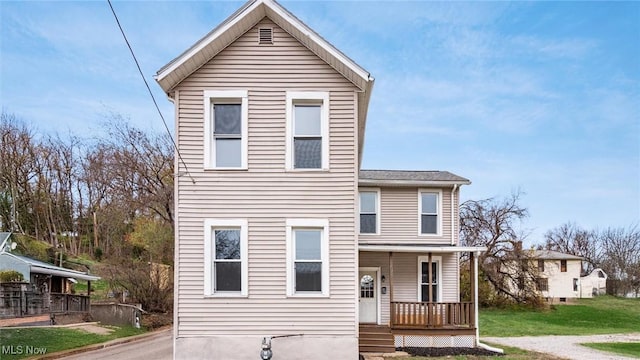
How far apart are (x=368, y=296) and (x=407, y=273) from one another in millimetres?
1545

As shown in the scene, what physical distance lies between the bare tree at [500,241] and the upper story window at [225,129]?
21.5 meters

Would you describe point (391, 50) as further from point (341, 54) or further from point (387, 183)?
point (341, 54)

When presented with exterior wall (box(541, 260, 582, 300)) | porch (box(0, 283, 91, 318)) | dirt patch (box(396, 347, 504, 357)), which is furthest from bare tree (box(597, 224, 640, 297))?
porch (box(0, 283, 91, 318))

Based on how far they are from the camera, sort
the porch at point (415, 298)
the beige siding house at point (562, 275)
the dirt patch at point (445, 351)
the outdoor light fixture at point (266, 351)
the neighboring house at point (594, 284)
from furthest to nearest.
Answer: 1. the neighboring house at point (594, 284)
2. the beige siding house at point (562, 275)
3. the porch at point (415, 298)
4. the dirt patch at point (445, 351)
5. the outdoor light fixture at point (266, 351)

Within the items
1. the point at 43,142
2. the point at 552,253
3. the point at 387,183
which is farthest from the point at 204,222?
the point at 552,253

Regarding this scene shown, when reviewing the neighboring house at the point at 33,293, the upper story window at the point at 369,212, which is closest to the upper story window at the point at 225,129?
the upper story window at the point at 369,212

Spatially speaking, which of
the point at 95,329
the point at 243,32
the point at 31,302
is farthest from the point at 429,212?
the point at 31,302

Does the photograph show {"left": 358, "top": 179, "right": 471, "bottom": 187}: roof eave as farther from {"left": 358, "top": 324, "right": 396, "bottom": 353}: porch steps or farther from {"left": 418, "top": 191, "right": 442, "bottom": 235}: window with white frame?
{"left": 358, "top": 324, "right": 396, "bottom": 353}: porch steps

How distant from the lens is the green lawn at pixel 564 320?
20.4 m

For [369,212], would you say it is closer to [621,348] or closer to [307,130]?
Result: [307,130]

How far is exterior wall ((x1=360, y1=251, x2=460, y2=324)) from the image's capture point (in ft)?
50.4

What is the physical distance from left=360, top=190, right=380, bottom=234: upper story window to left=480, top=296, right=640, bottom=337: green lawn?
7.19 meters

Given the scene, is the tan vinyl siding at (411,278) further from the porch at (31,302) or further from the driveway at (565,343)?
the porch at (31,302)

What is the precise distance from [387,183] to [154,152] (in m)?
18.3
